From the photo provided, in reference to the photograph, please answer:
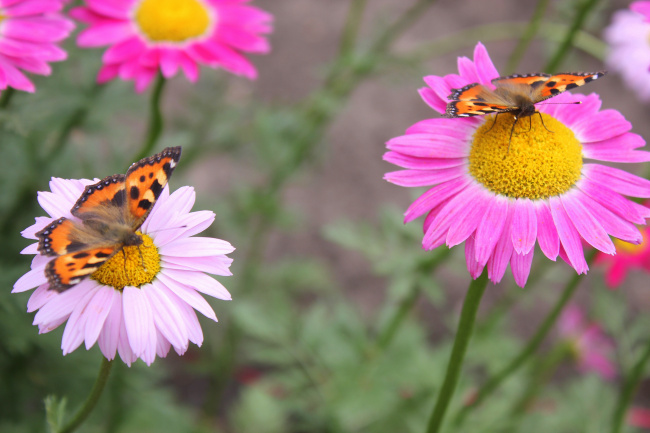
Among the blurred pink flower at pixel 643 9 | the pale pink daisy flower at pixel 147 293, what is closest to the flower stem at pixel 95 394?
the pale pink daisy flower at pixel 147 293

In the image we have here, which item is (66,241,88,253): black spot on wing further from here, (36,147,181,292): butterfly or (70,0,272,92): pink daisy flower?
(70,0,272,92): pink daisy flower

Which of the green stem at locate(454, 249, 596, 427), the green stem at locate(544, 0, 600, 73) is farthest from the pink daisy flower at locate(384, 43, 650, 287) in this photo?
the green stem at locate(544, 0, 600, 73)

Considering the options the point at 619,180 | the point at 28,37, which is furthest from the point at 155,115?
the point at 619,180

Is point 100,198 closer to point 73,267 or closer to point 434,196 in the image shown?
point 73,267

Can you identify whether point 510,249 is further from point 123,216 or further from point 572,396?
point 572,396

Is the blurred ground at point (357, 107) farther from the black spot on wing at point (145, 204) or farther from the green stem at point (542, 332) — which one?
the black spot on wing at point (145, 204)

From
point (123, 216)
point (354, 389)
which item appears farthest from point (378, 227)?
point (123, 216)
